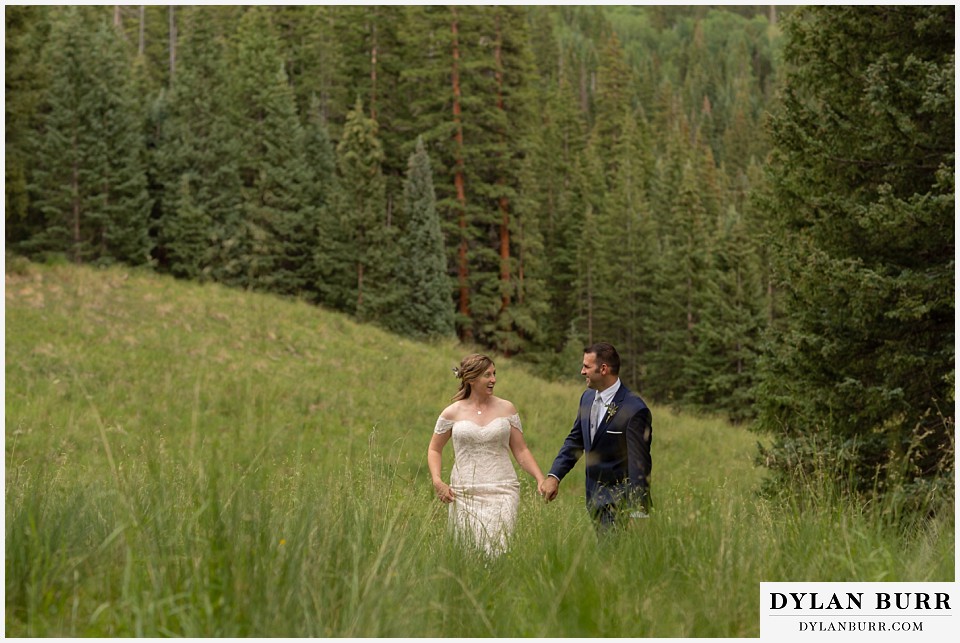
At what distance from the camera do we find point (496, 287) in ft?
157

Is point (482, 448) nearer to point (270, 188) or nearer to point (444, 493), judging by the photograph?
point (444, 493)

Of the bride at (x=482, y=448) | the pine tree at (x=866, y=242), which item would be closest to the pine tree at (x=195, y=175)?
the pine tree at (x=866, y=242)

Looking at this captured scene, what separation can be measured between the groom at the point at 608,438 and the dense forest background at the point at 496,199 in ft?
13.3

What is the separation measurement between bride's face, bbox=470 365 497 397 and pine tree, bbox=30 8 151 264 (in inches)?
1354

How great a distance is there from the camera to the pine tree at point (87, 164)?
127 feet

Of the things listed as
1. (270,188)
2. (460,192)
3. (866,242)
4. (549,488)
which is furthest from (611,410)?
(460,192)

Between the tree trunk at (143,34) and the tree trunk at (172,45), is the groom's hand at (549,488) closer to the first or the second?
the tree trunk at (172,45)

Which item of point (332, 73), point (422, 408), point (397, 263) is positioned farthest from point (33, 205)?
point (422, 408)

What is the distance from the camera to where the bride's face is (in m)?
6.76

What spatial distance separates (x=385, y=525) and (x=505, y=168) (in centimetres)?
4402

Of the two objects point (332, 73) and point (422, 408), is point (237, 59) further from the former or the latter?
point (422, 408)

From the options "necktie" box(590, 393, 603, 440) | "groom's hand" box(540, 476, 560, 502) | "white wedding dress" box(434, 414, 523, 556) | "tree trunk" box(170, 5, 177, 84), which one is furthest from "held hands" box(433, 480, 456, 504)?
"tree trunk" box(170, 5, 177, 84)

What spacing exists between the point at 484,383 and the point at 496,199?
4233cm

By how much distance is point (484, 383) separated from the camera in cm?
679
